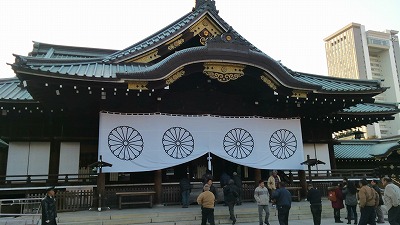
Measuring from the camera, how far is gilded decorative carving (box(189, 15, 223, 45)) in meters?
13.9

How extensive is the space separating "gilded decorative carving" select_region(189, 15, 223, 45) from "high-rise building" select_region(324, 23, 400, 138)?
76.1m

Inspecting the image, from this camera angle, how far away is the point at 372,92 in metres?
13.4

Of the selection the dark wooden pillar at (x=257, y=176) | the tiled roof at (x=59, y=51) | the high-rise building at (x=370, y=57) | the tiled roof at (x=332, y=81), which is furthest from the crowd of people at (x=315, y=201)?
the high-rise building at (x=370, y=57)

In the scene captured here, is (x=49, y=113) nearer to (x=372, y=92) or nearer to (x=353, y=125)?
(x=372, y=92)

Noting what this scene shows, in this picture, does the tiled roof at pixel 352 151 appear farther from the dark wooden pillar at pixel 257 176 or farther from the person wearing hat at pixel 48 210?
the person wearing hat at pixel 48 210

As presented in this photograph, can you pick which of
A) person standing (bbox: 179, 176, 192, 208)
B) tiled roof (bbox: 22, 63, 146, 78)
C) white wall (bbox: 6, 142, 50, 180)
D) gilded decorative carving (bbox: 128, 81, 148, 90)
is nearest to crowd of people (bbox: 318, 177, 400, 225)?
person standing (bbox: 179, 176, 192, 208)

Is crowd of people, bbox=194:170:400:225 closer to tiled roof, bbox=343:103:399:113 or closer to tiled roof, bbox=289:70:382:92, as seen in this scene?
tiled roof, bbox=289:70:382:92

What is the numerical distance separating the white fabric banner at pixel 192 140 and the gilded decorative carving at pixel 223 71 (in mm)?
1824

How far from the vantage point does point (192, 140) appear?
1265cm

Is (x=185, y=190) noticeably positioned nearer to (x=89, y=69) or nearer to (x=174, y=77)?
(x=174, y=77)

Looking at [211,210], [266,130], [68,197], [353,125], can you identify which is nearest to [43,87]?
[68,197]

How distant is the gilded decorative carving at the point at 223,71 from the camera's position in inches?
472

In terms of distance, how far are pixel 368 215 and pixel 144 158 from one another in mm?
7456

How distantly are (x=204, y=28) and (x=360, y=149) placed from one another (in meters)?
13.8
